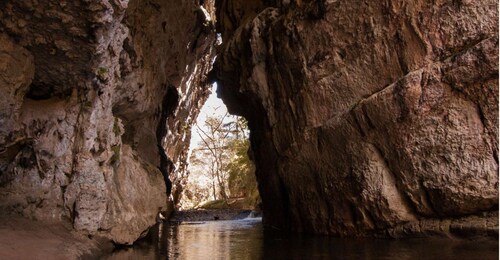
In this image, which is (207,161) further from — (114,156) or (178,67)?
(114,156)

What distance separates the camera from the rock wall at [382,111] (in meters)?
13.6

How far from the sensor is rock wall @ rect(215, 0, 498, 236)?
1358cm

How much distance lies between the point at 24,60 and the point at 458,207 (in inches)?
540

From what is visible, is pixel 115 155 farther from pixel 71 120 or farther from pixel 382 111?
pixel 382 111

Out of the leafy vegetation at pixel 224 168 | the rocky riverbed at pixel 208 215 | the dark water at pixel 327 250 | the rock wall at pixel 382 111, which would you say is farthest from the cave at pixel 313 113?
the leafy vegetation at pixel 224 168

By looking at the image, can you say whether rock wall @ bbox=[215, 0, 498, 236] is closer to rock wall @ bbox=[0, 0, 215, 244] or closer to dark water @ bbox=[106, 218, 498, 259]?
dark water @ bbox=[106, 218, 498, 259]

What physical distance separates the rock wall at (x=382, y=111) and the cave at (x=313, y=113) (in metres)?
0.04

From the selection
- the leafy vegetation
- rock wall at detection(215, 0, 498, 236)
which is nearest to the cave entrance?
the leafy vegetation

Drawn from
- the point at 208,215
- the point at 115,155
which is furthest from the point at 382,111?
the point at 208,215

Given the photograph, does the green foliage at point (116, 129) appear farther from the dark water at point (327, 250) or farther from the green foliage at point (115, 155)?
the dark water at point (327, 250)

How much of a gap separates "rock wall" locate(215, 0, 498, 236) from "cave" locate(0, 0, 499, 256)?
43mm

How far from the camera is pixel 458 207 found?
13.6 meters

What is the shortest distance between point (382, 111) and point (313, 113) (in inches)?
129

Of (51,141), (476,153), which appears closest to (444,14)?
(476,153)
